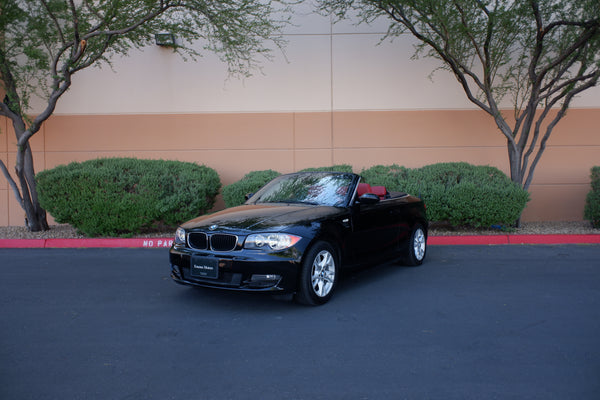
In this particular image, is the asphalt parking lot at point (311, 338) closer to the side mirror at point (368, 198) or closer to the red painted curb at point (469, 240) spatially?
the side mirror at point (368, 198)

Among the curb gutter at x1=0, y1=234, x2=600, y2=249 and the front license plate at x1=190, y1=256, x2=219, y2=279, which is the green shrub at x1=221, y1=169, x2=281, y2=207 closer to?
the curb gutter at x1=0, y1=234, x2=600, y2=249

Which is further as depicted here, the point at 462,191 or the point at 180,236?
the point at 462,191

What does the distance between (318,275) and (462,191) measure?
18.2 ft

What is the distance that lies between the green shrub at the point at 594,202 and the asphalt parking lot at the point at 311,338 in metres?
3.99

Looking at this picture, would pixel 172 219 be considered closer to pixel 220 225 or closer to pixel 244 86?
pixel 244 86

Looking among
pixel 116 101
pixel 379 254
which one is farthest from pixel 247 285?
pixel 116 101

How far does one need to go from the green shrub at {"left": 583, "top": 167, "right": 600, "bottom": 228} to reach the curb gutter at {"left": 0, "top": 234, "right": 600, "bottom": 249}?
97 centimetres

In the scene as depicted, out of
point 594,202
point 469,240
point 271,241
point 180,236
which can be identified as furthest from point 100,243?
point 594,202

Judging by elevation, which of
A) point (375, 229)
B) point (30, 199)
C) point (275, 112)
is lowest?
point (375, 229)

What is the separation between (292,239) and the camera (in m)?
5.04

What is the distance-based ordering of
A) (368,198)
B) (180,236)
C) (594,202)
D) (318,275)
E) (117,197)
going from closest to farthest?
(318,275) < (180,236) < (368,198) < (117,197) < (594,202)

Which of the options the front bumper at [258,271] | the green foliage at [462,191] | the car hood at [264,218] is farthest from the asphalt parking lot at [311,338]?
the green foliage at [462,191]

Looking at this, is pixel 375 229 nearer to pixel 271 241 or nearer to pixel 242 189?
pixel 271 241

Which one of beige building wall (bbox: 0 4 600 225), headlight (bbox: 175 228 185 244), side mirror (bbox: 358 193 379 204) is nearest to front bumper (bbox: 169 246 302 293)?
headlight (bbox: 175 228 185 244)
